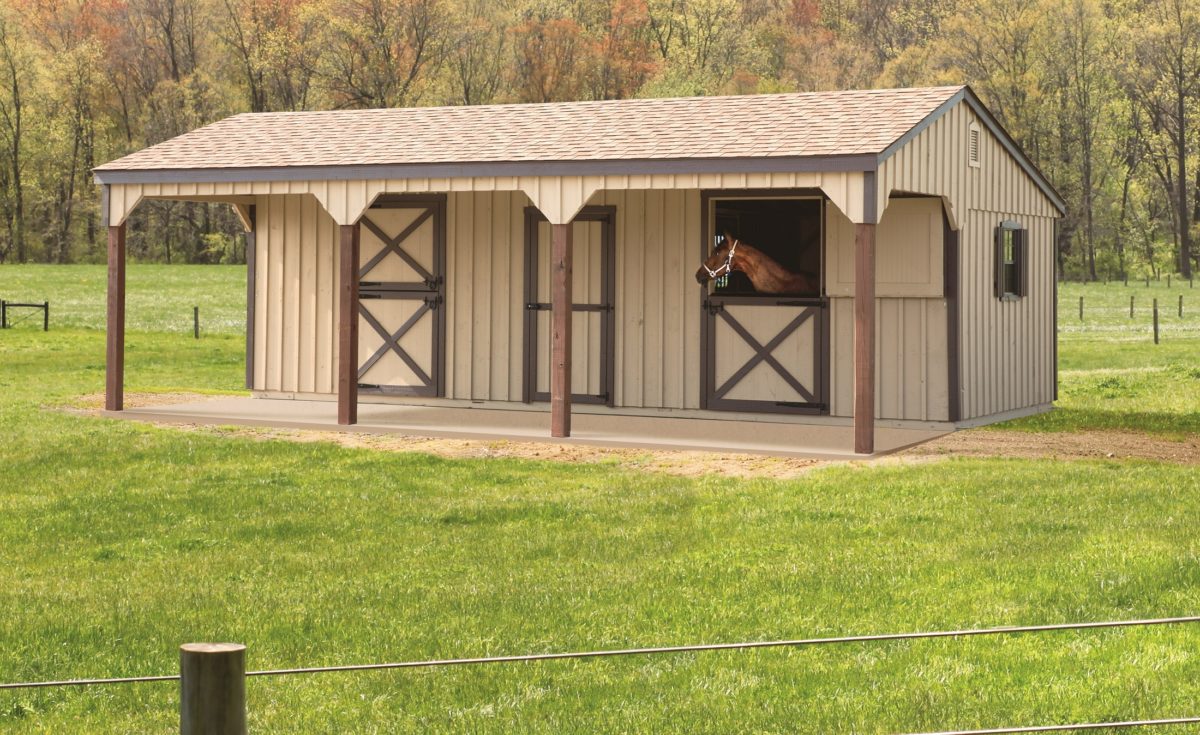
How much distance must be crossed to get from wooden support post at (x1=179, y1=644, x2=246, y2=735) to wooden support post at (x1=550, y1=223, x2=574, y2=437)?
12.2 metres

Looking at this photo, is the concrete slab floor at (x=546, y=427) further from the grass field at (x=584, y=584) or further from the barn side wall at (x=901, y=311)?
the grass field at (x=584, y=584)

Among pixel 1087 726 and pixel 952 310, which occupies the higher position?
pixel 952 310

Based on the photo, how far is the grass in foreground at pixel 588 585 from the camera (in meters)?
6.91

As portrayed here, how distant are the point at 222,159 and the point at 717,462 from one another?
7.38 metres

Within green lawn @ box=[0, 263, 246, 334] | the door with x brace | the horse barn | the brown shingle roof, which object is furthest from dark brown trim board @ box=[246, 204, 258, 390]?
green lawn @ box=[0, 263, 246, 334]

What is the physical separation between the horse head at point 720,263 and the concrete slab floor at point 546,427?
1578 mm

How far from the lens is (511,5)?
72312 millimetres

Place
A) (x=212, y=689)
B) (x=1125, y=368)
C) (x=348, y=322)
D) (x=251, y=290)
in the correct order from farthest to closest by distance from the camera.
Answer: (x=1125, y=368)
(x=251, y=290)
(x=348, y=322)
(x=212, y=689)

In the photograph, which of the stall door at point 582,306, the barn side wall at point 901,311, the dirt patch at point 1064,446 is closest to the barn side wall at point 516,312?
the barn side wall at point 901,311

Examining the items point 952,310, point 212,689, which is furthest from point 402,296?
point 212,689

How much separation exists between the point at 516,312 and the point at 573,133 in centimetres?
246

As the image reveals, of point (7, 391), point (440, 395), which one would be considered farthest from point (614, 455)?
point (7, 391)

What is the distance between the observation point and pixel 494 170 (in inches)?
659

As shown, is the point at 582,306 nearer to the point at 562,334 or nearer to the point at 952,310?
the point at 562,334
